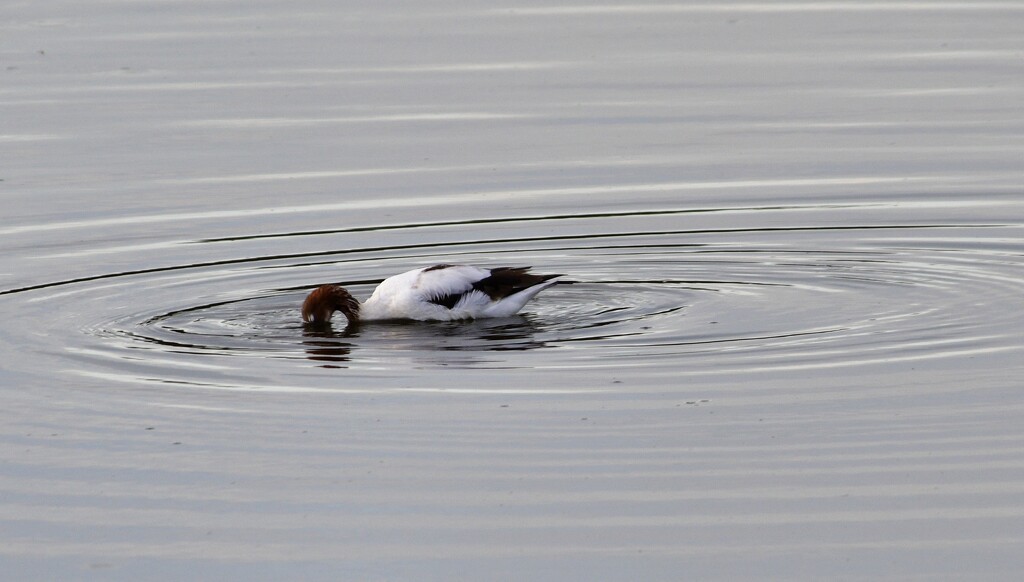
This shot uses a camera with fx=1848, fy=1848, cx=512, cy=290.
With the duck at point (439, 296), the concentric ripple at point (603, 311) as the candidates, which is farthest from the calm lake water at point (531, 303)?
the duck at point (439, 296)

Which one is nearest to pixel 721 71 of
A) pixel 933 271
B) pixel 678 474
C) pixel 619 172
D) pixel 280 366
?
pixel 619 172

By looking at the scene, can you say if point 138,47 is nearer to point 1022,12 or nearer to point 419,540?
point 1022,12

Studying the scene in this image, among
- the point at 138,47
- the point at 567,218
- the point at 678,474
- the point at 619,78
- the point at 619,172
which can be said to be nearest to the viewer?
the point at 678,474

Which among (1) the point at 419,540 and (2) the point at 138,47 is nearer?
(1) the point at 419,540

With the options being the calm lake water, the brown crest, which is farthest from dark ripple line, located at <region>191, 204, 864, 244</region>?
the brown crest

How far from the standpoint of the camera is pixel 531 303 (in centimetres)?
1442

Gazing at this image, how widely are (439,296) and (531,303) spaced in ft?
3.57

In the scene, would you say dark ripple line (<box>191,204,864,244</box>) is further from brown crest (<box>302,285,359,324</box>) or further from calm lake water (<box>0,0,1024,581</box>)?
brown crest (<box>302,285,359,324</box>)

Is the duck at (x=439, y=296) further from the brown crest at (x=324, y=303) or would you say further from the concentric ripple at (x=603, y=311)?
the concentric ripple at (x=603, y=311)

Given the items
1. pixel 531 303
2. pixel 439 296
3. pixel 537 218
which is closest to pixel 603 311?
pixel 531 303

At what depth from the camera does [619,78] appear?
918 inches

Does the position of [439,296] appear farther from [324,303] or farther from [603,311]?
[603,311]

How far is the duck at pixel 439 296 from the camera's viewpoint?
44.4 feet

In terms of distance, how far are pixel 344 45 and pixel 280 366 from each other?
14435mm
